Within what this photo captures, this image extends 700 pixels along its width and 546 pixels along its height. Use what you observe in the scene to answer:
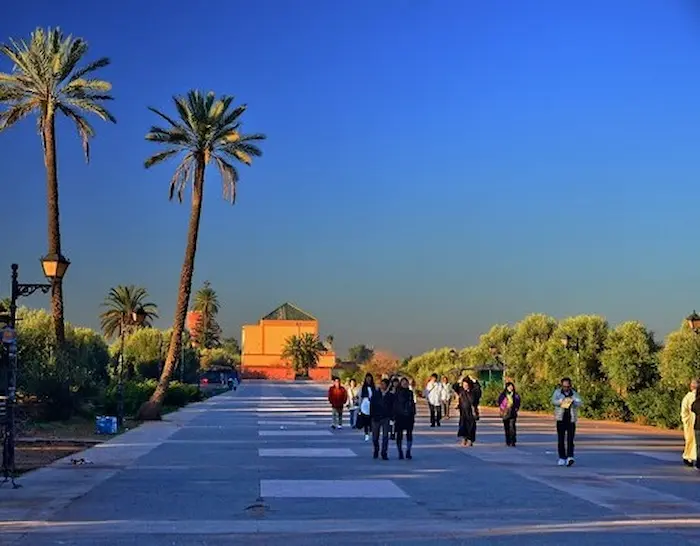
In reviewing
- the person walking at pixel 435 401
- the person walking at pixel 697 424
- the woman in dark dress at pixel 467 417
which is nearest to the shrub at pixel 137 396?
the person walking at pixel 435 401

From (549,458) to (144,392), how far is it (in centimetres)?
2317

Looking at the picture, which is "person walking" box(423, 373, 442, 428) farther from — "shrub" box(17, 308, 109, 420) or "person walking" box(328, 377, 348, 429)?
"shrub" box(17, 308, 109, 420)

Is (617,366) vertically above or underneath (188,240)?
underneath

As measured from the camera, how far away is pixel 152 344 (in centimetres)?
7369

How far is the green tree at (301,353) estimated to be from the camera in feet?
463

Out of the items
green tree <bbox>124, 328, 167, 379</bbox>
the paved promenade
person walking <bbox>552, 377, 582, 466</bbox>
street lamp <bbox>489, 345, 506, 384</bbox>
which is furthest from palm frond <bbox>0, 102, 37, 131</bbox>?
green tree <bbox>124, 328, 167, 379</bbox>

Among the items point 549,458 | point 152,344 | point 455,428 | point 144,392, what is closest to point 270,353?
point 152,344

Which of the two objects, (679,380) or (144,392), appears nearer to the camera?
(679,380)

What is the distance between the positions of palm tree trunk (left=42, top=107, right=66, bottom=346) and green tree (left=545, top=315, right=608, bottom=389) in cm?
1960

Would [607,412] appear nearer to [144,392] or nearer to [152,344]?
[144,392]

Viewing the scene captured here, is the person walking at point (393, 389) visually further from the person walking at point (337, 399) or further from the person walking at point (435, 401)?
the person walking at point (435, 401)

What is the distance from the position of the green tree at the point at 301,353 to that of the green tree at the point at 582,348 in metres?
101

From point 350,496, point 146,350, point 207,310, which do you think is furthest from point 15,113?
point 207,310

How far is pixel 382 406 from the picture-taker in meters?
19.2
